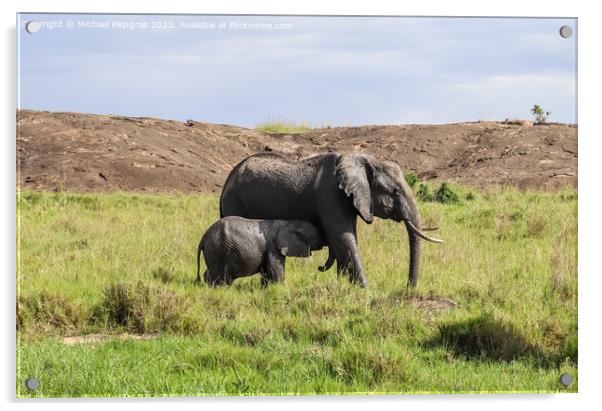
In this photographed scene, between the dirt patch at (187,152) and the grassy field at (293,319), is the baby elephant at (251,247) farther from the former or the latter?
the dirt patch at (187,152)

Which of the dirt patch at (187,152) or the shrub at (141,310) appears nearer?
the shrub at (141,310)

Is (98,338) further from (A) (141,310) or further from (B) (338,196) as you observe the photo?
(B) (338,196)

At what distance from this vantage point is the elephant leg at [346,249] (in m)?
8.95

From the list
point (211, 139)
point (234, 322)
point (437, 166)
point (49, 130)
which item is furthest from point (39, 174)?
point (437, 166)

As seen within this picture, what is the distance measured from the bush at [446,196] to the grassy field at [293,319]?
3765 mm

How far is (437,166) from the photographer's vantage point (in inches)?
826

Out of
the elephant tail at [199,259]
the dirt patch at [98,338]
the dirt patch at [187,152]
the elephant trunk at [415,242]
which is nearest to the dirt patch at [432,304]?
the elephant trunk at [415,242]

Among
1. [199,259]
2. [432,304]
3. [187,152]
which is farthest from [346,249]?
[187,152]

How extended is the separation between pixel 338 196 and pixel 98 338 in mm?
2743

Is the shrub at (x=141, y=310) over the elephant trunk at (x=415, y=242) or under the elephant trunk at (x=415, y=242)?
under

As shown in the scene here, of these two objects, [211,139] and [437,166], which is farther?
[437,166]

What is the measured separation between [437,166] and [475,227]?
988 centimetres

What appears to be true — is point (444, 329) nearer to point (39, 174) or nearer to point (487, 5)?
point (487, 5)

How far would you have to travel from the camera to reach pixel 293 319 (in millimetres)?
7738
